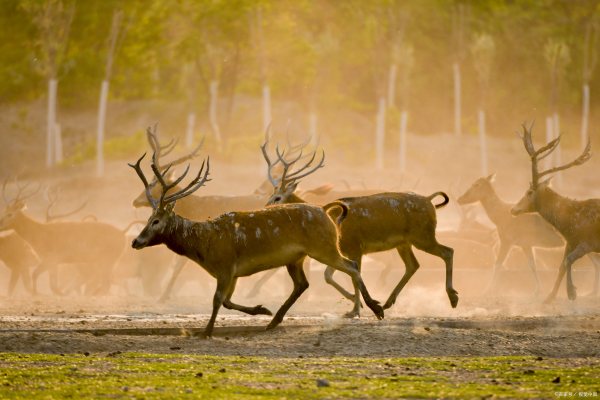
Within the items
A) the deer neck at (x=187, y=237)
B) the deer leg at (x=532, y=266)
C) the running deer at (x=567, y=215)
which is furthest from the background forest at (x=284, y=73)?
the deer neck at (x=187, y=237)

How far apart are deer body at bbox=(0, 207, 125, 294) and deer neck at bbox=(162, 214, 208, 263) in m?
9.52

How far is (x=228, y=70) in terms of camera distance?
52.0 metres

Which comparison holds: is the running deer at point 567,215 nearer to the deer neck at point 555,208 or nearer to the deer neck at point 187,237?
the deer neck at point 555,208

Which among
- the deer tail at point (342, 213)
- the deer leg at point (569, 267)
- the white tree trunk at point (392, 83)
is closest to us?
the deer tail at point (342, 213)

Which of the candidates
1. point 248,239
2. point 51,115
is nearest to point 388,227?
point 248,239

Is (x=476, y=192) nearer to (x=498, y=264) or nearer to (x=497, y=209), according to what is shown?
(x=497, y=209)

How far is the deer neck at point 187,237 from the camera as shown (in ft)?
47.1

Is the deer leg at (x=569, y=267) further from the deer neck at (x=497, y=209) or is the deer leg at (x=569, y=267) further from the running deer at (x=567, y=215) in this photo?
the deer neck at (x=497, y=209)

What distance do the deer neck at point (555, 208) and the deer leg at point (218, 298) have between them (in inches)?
307

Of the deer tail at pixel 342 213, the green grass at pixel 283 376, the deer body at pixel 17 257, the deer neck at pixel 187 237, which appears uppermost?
the deer tail at pixel 342 213

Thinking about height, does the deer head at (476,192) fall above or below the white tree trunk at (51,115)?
below

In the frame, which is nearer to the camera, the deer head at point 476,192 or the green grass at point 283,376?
the green grass at point 283,376

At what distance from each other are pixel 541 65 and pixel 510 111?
2.55 metres

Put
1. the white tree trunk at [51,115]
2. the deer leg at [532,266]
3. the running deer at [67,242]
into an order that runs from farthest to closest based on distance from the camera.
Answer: the white tree trunk at [51,115] → the running deer at [67,242] → the deer leg at [532,266]
